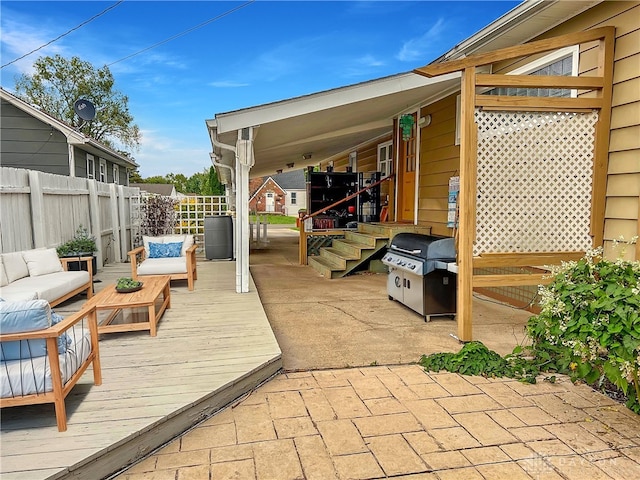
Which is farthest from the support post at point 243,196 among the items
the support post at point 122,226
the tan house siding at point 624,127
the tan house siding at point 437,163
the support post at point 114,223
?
the support post at point 122,226

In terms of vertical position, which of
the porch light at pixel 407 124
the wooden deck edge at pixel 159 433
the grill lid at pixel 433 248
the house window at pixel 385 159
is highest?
the porch light at pixel 407 124

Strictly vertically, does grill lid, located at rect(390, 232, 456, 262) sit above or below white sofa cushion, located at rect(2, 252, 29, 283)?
above

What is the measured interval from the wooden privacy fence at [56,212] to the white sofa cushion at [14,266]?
0.42 ft

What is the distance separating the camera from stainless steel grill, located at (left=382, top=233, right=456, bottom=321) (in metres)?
4.59

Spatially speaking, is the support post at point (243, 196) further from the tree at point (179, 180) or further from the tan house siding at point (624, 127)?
the tree at point (179, 180)

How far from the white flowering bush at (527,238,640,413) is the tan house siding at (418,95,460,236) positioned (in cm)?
370

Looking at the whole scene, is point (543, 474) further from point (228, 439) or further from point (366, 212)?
point (366, 212)

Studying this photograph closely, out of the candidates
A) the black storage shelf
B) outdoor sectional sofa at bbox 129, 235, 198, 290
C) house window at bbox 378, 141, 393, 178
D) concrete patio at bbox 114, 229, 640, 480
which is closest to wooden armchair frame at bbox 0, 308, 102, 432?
concrete patio at bbox 114, 229, 640, 480

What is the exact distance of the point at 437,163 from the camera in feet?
22.4

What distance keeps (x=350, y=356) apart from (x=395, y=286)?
1964 millimetres

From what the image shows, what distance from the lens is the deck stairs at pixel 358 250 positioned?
729cm

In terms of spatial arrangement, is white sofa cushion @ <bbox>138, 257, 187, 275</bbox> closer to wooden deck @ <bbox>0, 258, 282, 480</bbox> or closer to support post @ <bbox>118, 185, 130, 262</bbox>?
wooden deck @ <bbox>0, 258, 282, 480</bbox>

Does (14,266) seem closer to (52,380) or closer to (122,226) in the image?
(52,380)

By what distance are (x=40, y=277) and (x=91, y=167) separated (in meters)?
8.98
